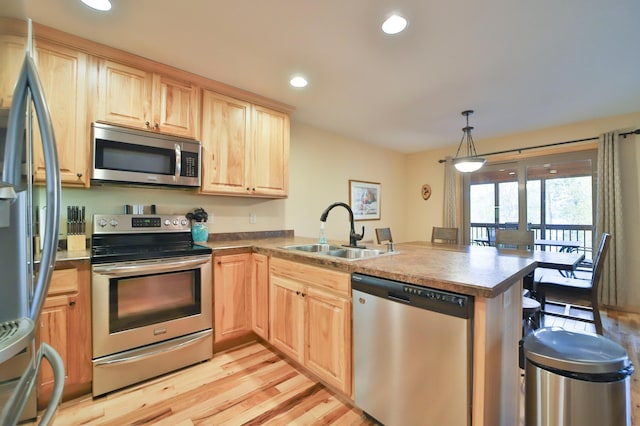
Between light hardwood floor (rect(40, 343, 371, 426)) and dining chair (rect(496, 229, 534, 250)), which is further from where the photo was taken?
dining chair (rect(496, 229, 534, 250))

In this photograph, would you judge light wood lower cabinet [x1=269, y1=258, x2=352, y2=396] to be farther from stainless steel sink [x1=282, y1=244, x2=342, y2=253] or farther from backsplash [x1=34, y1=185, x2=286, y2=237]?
backsplash [x1=34, y1=185, x2=286, y2=237]

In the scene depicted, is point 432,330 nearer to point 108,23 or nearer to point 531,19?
point 531,19

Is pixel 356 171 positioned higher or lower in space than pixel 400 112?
lower

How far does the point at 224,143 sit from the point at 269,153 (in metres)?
0.49

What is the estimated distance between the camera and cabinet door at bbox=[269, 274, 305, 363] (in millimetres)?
2002

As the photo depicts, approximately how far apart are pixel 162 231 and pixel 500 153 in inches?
187

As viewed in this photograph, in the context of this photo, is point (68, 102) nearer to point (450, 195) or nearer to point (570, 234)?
point (450, 195)

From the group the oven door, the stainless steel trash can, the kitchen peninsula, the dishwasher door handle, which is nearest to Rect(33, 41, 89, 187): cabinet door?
the oven door

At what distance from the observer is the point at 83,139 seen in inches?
79.4

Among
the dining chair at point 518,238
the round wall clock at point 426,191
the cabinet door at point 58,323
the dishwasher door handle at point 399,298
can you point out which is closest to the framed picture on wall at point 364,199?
the round wall clock at point 426,191

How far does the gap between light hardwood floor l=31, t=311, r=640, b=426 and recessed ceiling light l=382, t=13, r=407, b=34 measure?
2.44 meters

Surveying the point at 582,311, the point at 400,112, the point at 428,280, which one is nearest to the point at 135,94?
the point at 428,280

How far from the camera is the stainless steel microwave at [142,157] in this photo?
2.05 metres

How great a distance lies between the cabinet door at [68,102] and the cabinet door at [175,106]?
459 millimetres
